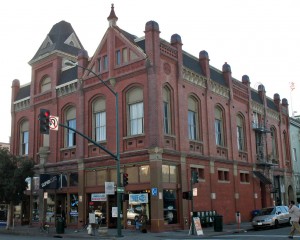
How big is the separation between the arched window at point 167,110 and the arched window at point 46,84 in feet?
42.1

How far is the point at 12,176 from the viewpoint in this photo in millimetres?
32094

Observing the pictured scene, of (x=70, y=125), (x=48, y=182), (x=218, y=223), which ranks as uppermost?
(x=70, y=125)

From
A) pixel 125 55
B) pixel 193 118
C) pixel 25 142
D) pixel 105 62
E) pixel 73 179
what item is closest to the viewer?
pixel 125 55

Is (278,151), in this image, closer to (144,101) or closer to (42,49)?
(144,101)

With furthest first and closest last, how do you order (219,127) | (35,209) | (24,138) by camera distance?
(24,138)
(219,127)
(35,209)

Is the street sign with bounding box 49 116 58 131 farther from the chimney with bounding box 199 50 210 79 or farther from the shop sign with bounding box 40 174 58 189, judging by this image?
the chimney with bounding box 199 50 210 79

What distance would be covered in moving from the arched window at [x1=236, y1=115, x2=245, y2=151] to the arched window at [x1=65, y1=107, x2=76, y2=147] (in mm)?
14981

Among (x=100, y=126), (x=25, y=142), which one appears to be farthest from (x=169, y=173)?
(x=25, y=142)

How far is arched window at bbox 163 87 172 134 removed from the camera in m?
28.8

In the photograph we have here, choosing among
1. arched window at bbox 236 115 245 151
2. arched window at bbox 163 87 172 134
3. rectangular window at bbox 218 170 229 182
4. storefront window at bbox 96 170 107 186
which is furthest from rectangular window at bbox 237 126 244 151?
storefront window at bbox 96 170 107 186

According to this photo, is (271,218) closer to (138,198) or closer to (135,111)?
(138,198)

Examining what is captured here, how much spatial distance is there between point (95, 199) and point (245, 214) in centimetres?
1390

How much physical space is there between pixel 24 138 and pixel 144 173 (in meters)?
16.4

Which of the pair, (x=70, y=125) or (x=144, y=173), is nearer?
(x=144, y=173)
